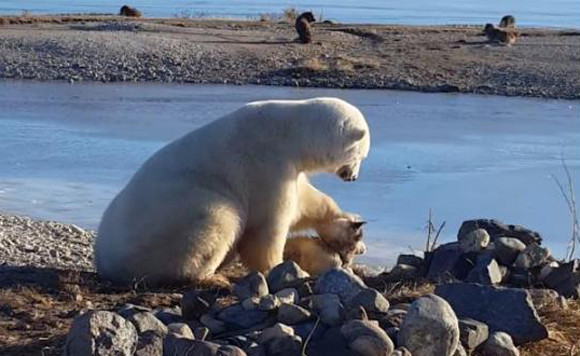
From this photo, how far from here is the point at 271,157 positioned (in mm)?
6852

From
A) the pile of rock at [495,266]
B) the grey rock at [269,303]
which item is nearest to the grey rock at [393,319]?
the grey rock at [269,303]

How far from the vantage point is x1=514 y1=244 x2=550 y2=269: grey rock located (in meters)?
6.32

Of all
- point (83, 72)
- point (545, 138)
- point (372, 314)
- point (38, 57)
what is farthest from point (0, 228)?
point (38, 57)

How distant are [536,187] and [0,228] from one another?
19.3ft

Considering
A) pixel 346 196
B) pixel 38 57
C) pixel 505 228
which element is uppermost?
pixel 505 228

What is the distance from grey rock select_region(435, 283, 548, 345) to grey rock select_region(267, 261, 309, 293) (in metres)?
0.87

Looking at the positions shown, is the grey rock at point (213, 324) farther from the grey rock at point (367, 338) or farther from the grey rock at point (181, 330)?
the grey rock at point (367, 338)

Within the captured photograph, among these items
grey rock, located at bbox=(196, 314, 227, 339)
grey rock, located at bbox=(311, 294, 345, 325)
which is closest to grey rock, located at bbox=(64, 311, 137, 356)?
grey rock, located at bbox=(196, 314, 227, 339)

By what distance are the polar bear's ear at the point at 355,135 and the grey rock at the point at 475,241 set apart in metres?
0.91

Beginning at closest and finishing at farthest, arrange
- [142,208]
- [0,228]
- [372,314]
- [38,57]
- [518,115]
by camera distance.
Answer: [372,314]
[142,208]
[0,228]
[518,115]
[38,57]

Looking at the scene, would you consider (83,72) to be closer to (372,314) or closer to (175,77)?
(175,77)

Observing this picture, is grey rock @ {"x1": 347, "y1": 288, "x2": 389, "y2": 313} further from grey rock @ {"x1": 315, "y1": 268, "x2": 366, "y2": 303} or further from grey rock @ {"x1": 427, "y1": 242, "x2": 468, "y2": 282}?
grey rock @ {"x1": 427, "y1": 242, "x2": 468, "y2": 282}

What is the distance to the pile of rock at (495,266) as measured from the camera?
6.08 meters

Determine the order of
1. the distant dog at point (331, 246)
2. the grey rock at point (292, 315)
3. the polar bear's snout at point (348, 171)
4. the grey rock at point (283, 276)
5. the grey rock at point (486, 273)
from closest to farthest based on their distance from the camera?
the grey rock at point (292, 315)
the grey rock at point (283, 276)
the grey rock at point (486, 273)
the polar bear's snout at point (348, 171)
the distant dog at point (331, 246)
